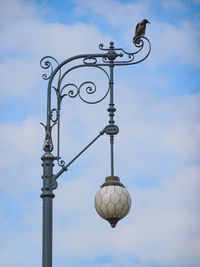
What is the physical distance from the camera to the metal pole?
42.0 ft

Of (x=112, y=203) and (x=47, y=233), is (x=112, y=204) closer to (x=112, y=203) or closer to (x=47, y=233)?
(x=112, y=203)

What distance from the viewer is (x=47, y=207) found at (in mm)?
13047

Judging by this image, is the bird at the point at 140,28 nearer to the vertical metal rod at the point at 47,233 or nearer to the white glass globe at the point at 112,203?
the white glass globe at the point at 112,203

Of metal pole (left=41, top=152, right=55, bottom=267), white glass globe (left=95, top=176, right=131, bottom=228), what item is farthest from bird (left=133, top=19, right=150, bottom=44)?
white glass globe (left=95, top=176, right=131, bottom=228)

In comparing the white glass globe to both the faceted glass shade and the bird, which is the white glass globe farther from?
the bird

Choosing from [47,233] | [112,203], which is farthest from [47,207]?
[112,203]

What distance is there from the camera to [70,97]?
13781 millimetres

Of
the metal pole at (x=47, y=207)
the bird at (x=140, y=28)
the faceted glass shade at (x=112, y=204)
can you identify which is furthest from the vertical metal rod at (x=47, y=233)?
the bird at (x=140, y=28)

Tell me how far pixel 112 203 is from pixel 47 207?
2.62 ft

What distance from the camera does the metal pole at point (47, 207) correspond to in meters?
12.8

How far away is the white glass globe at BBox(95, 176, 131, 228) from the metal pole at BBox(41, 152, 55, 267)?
1.91ft

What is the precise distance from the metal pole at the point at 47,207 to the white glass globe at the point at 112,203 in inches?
22.9

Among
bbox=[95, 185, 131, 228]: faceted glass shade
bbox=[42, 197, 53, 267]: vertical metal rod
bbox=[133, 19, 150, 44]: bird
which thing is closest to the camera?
bbox=[42, 197, 53, 267]: vertical metal rod

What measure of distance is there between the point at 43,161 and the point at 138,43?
7.36 ft
